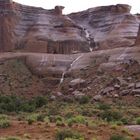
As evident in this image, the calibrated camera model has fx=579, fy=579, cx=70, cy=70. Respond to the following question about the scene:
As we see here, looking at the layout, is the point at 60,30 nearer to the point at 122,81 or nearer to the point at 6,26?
the point at 6,26

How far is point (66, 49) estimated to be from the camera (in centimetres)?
10250

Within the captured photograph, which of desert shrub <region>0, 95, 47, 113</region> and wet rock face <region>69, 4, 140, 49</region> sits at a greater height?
wet rock face <region>69, 4, 140, 49</region>

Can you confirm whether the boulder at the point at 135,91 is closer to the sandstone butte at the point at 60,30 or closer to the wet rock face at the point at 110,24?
the sandstone butte at the point at 60,30

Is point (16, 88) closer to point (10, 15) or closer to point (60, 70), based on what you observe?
point (60, 70)

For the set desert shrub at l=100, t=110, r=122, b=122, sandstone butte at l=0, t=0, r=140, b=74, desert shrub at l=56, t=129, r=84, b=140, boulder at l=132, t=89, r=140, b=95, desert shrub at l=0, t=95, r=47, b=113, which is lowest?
desert shrub at l=0, t=95, r=47, b=113

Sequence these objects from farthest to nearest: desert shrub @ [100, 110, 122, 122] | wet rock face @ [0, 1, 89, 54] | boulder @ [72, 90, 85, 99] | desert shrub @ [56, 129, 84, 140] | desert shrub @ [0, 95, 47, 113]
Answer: wet rock face @ [0, 1, 89, 54], boulder @ [72, 90, 85, 99], desert shrub @ [0, 95, 47, 113], desert shrub @ [100, 110, 122, 122], desert shrub @ [56, 129, 84, 140]

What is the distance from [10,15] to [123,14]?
21.3 metres

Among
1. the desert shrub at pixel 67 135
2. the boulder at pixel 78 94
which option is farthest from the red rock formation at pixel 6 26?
the desert shrub at pixel 67 135

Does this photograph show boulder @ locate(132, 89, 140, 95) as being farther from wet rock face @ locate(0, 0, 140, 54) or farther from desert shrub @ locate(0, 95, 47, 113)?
wet rock face @ locate(0, 0, 140, 54)

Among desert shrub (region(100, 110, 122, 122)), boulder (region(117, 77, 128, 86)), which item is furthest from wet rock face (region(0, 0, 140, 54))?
desert shrub (region(100, 110, 122, 122))

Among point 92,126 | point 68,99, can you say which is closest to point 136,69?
point 68,99

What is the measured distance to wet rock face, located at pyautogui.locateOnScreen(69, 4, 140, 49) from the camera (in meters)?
101

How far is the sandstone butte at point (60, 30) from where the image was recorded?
102 m

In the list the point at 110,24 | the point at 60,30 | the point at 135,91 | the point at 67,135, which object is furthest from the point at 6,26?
the point at 67,135
